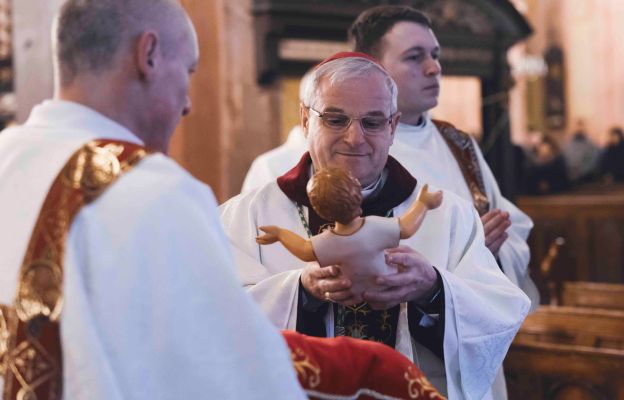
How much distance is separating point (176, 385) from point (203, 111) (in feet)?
18.5

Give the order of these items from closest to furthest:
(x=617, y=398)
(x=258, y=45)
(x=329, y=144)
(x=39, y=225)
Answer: (x=39, y=225) → (x=329, y=144) → (x=617, y=398) → (x=258, y=45)

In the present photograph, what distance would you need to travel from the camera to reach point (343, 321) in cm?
268

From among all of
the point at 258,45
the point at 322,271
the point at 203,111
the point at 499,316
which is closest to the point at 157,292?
the point at 322,271

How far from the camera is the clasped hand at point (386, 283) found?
2.30 m

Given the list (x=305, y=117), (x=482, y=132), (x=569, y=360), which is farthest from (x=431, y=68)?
(x=482, y=132)

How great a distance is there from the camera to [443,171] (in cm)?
370

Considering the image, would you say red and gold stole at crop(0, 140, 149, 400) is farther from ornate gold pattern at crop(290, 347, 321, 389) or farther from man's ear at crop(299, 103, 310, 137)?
man's ear at crop(299, 103, 310, 137)

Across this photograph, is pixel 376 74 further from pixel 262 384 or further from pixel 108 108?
pixel 262 384

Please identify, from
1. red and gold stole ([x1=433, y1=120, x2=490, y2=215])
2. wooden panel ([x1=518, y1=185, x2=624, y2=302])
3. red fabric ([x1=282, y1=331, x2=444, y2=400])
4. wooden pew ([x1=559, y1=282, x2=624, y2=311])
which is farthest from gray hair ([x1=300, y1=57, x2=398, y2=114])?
wooden panel ([x1=518, y1=185, x2=624, y2=302])

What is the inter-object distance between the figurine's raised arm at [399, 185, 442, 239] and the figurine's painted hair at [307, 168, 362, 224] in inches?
6.5

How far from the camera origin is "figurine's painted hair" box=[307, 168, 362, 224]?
206 centimetres

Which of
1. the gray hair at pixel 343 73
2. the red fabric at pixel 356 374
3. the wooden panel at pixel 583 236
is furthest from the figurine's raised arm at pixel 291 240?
the wooden panel at pixel 583 236

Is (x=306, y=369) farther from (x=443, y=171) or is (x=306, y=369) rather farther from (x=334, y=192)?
(x=443, y=171)

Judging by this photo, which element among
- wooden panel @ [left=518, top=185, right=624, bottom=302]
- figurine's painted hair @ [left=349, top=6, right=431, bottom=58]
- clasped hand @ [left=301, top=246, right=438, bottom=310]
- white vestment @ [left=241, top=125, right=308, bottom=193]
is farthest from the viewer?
wooden panel @ [left=518, top=185, right=624, bottom=302]
